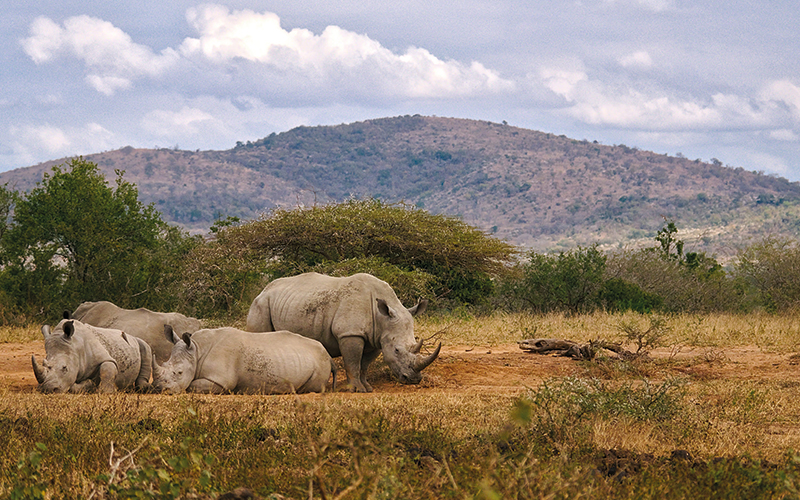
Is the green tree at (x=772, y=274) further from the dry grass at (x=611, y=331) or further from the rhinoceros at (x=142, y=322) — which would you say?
the rhinoceros at (x=142, y=322)

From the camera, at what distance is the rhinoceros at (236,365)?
9266mm

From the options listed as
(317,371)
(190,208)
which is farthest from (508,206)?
(317,371)

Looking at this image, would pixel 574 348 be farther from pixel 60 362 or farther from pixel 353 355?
pixel 60 362

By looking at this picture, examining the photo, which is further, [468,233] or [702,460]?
[468,233]

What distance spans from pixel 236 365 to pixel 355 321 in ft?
5.86

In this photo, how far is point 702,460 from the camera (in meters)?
5.41

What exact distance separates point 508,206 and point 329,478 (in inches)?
6022

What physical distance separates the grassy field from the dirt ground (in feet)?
3.06

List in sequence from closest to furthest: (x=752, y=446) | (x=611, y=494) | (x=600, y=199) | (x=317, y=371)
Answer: (x=611, y=494) < (x=752, y=446) < (x=317, y=371) < (x=600, y=199)

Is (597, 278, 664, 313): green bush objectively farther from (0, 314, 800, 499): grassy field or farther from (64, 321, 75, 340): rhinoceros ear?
(64, 321, 75, 340): rhinoceros ear

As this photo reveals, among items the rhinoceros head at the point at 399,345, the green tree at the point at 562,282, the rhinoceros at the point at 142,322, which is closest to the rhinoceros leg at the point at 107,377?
the rhinoceros at the point at 142,322

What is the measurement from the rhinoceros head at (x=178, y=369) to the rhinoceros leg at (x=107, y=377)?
0.49 metres

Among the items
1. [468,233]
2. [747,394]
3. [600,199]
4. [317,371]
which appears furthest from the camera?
[600,199]

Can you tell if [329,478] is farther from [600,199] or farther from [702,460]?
[600,199]
